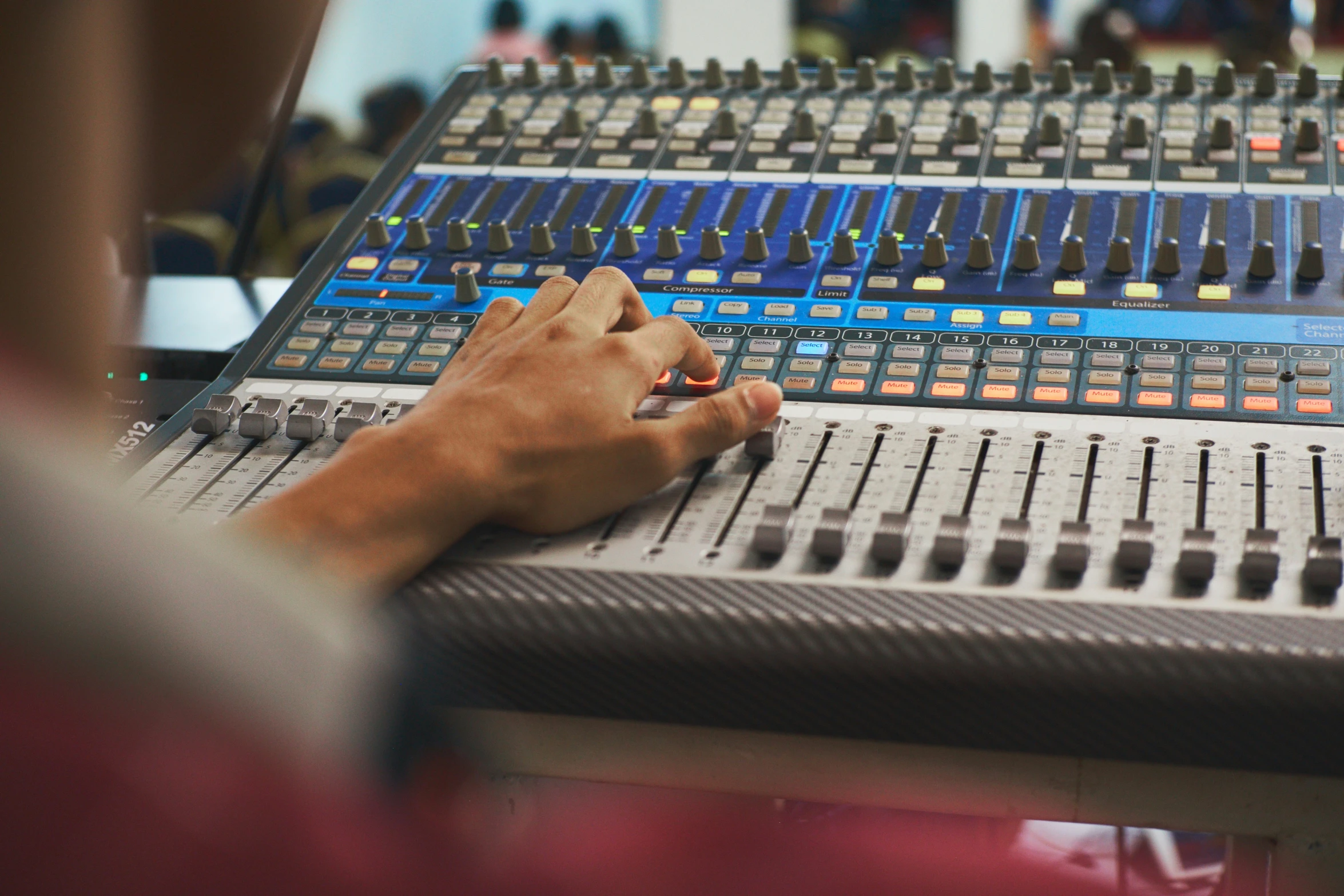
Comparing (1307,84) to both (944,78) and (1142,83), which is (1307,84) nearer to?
(1142,83)

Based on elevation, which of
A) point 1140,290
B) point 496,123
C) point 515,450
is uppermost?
point 496,123

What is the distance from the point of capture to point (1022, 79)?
1.74m

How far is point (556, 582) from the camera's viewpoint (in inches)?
40.2

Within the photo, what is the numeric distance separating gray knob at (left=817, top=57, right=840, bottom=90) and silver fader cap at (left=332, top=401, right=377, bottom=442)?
84 centimetres

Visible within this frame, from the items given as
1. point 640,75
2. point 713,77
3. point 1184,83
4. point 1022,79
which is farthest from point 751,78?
Answer: point 1184,83

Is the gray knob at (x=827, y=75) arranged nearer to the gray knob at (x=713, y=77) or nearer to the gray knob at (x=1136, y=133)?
the gray knob at (x=713, y=77)

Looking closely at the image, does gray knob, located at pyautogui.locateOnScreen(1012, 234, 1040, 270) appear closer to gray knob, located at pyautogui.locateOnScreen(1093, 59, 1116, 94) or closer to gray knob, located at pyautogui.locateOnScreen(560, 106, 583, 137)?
gray knob, located at pyautogui.locateOnScreen(1093, 59, 1116, 94)

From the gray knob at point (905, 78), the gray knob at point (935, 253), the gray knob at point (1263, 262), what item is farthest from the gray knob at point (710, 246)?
the gray knob at point (1263, 262)

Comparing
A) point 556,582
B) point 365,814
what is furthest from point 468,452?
point 365,814

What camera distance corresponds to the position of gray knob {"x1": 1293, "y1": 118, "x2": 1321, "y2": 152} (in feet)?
5.04

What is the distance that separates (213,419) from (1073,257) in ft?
2.94

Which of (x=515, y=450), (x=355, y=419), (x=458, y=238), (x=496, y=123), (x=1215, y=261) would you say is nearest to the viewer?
(x=515, y=450)

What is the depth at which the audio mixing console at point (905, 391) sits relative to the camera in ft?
3.06

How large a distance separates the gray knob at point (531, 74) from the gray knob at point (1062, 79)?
0.71m
